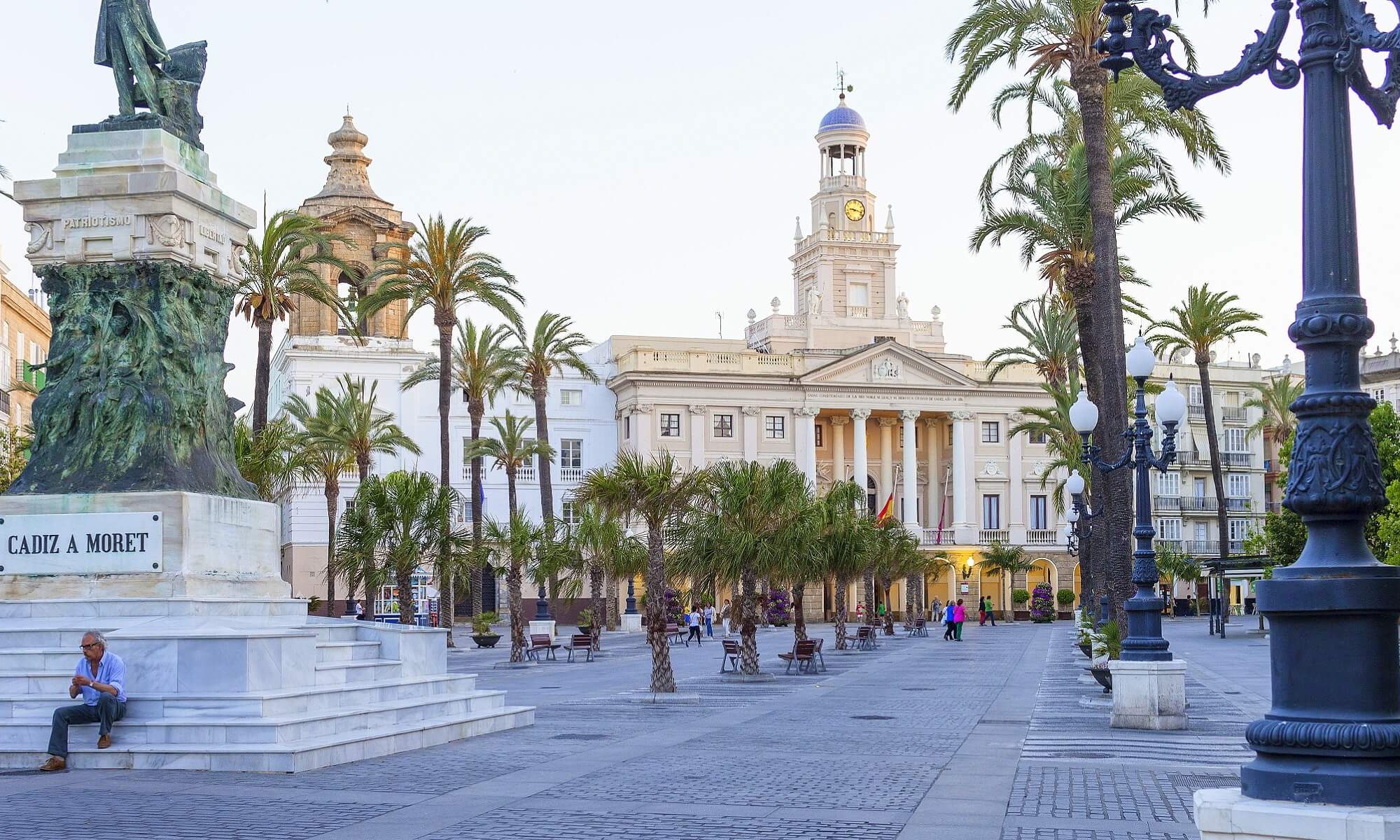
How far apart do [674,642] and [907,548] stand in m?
9.80

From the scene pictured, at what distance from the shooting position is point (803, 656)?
35.6 meters

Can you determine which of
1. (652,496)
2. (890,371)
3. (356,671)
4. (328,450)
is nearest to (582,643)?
(652,496)

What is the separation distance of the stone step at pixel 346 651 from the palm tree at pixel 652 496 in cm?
912

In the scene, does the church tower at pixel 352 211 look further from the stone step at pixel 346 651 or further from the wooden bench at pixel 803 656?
the stone step at pixel 346 651

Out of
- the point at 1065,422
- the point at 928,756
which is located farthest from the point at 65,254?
the point at 1065,422

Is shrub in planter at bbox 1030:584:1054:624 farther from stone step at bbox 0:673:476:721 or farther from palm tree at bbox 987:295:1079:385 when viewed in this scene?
stone step at bbox 0:673:476:721

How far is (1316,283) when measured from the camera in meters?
6.52

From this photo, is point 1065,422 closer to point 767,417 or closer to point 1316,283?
point 767,417

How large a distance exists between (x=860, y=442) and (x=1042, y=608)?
46.8ft

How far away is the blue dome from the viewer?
9838cm

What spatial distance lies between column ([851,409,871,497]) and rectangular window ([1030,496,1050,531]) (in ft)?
35.2

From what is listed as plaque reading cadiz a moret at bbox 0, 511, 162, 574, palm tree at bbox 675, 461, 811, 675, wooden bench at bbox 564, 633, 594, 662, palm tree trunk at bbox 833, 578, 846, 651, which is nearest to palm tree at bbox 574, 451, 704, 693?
palm tree at bbox 675, 461, 811, 675

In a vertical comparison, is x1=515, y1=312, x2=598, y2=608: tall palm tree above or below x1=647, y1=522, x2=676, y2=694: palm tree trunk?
above

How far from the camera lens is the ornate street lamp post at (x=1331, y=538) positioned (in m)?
6.10
